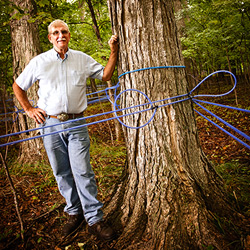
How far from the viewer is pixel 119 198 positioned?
6.12ft

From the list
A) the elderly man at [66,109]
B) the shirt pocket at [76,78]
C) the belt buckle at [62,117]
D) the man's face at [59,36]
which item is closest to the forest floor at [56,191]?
the elderly man at [66,109]

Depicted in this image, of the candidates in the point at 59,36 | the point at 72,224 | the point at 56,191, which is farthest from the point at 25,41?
the point at 72,224

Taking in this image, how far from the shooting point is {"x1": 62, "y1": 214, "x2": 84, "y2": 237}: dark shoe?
179 cm

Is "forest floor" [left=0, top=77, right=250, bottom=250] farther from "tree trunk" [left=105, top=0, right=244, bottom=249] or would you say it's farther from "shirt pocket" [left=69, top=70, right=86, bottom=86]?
"shirt pocket" [left=69, top=70, right=86, bottom=86]

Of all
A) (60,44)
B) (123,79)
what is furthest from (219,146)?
(60,44)

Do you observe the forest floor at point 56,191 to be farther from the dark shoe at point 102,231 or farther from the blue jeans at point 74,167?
the blue jeans at point 74,167

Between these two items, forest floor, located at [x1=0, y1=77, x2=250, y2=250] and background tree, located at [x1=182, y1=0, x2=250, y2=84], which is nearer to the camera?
forest floor, located at [x1=0, y1=77, x2=250, y2=250]

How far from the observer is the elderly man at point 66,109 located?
1761 mm

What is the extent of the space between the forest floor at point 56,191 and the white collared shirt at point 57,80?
113cm

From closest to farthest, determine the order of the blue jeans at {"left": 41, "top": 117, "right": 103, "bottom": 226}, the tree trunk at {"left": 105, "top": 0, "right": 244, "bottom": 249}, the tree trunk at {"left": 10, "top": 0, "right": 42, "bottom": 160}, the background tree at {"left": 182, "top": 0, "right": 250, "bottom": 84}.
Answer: the tree trunk at {"left": 105, "top": 0, "right": 244, "bottom": 249}, the blue jeans at {"left": 41, "top": 117, "right": 103, "bottom": 226}, the tree trunk at {"left": 10, "top": 0, "right": 42, "bottom": 160}, the background tree at {"left": 182, "top": 0, "right": 250, "bottom": 84}

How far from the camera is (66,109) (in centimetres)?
178

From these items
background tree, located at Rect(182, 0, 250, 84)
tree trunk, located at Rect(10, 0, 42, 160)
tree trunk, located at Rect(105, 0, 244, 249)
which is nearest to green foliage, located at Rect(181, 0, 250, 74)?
background tree, located at Rect(182, 0, 250, 84)

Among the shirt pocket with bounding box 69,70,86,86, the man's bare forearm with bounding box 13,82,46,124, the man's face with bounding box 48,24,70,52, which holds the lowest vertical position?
the man's bare forearm with bounding box 13,82,46,124

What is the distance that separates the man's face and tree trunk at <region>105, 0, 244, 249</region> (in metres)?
0.53
